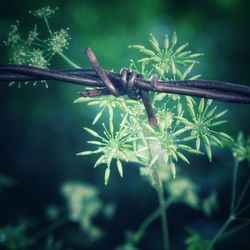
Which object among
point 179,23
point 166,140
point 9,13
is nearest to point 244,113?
point 179,23

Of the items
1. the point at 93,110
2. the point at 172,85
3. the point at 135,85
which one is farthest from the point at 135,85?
the point at 93,110

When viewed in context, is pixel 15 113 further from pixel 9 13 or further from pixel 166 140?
pixel 166 140

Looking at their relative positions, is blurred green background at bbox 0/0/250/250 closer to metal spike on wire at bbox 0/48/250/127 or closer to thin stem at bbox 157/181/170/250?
thin stem at bbox 157/181/170/250

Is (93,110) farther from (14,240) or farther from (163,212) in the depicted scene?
(163,212)

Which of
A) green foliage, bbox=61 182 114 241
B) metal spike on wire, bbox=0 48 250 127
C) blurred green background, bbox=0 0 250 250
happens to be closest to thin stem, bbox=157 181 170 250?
metal spike on wire, bbox=0 48 250 127

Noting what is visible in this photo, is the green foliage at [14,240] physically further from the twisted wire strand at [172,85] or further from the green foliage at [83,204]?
the twisted wire strand at [172,85]

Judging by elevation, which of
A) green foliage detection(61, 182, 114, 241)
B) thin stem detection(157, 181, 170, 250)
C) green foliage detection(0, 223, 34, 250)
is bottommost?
green foliage detection(0, 223, 34, 250)
